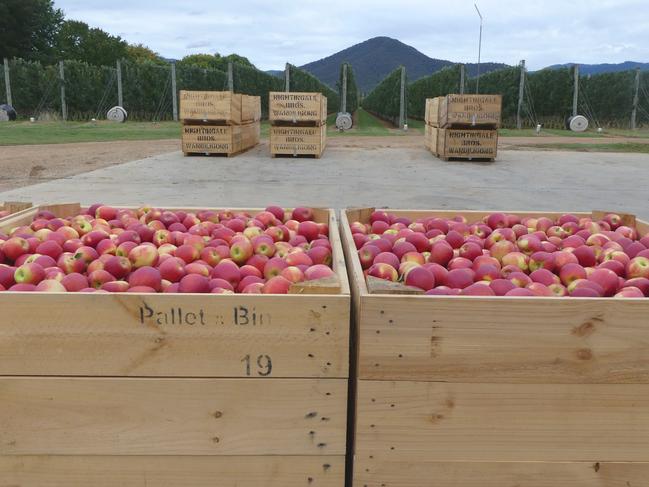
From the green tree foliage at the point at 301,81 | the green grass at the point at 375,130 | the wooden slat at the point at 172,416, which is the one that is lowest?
the wooden slat at the point at 172,416

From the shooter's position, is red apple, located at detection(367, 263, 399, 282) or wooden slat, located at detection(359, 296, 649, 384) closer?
wooden slat, located at detection(359, 296, 649, 384)

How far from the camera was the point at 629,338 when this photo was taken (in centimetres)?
167

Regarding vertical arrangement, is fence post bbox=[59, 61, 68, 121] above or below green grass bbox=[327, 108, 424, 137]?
above

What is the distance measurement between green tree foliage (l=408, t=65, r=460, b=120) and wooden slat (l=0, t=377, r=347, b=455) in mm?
34836

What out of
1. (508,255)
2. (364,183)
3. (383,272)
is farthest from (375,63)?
(383,272)

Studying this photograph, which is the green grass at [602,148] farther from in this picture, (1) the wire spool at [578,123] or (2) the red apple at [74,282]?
(2) the red apple at [74,282]

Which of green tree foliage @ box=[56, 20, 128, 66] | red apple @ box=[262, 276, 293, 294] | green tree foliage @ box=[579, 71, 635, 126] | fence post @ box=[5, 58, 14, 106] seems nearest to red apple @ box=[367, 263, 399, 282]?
red apple @ box=[262, 276, 293, 294]

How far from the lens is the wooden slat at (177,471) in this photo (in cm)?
172

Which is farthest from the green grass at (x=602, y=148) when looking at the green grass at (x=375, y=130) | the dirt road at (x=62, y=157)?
the dirt road at (x=62, y=157)

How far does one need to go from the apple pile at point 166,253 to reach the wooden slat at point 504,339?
0.44 meters

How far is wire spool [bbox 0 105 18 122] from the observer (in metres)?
31.8

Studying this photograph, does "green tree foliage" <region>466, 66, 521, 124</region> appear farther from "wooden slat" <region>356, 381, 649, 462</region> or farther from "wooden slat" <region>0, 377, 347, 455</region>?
"wooden slat" <region>0, 377, 347, 455</region>

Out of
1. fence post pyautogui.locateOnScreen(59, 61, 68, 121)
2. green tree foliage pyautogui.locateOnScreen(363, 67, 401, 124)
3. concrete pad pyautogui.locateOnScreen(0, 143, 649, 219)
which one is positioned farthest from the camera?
green tree foliage pyautogui.locateOnScreen(363, 67, 401, 124)

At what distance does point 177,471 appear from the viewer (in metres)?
1.72
